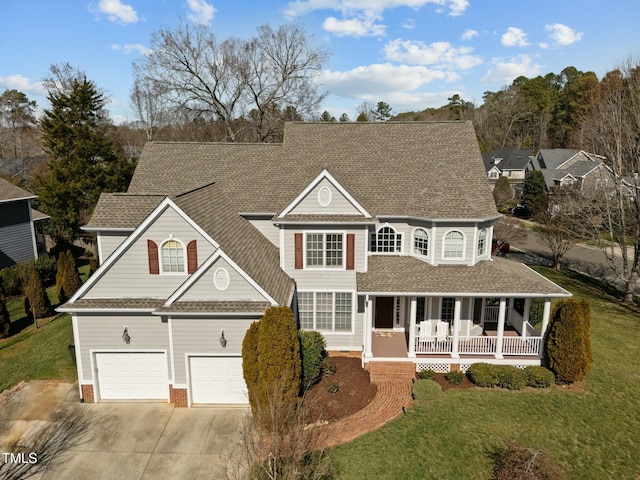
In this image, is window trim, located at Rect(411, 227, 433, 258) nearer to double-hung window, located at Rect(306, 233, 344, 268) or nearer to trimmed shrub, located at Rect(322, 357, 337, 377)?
double-hung window, located at Rect(306, 233, 344, 268)

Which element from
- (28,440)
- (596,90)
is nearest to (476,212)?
(28,440)

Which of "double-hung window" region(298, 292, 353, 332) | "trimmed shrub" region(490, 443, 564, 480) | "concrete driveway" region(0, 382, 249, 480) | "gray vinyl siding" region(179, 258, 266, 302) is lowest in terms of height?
"concrete driveway" region(0, 382, 249, 480)

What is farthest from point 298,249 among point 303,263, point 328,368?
point 328,368

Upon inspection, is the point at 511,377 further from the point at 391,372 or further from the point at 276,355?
the point at 276,355

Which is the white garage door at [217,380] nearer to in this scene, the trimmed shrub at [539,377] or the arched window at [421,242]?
the arched window at [421,242]

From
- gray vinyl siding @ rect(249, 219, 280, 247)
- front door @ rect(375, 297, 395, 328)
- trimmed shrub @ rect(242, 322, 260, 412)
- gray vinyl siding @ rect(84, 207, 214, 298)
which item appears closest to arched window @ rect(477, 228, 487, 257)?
front door @ rect(375, 297, 395, 328)

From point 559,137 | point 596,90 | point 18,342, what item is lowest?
point 18,342

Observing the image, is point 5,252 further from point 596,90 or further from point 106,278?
point 596,90
